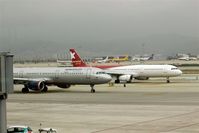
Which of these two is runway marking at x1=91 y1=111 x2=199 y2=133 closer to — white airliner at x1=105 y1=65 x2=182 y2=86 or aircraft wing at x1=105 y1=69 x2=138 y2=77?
white airliner at x1=105 y1=65 x2=182 y2=86

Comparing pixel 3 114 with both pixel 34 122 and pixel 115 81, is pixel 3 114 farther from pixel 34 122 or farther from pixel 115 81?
pixel 115 81

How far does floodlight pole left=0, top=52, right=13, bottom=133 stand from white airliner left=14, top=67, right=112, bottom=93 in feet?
151

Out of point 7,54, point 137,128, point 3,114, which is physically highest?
point 7,54

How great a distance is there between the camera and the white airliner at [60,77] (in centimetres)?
5716

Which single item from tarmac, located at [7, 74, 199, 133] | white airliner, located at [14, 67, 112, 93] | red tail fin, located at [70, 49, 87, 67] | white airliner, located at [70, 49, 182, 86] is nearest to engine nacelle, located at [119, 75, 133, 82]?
white airliner, located at [70, 49, 182, 86]

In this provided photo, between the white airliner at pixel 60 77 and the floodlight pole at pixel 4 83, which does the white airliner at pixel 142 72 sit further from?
the floodlight pole at pixel 4 83

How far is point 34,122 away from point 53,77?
32737 millimetres

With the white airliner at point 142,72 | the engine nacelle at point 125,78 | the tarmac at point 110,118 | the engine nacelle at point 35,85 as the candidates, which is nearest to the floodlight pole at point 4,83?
the tarmac at point 110,118

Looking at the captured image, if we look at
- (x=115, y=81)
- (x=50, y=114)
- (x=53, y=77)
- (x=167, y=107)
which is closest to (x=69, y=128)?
(x=50, y=114)

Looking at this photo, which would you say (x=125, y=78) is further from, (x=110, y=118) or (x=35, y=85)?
(x=110, y=118)

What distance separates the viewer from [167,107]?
118 feet

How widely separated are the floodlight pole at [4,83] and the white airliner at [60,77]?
1808 inches

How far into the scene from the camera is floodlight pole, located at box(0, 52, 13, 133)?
34.4 ft

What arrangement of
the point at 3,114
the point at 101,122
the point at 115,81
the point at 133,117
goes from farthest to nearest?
1. the point at 115,81
2. the point at 133,117
3. the point at 101,122
4. the point at 3,114
